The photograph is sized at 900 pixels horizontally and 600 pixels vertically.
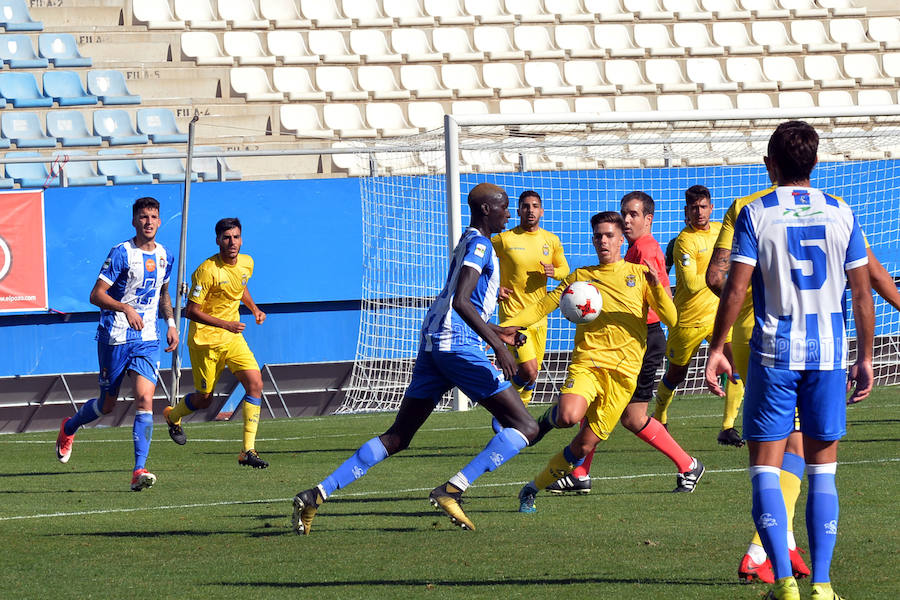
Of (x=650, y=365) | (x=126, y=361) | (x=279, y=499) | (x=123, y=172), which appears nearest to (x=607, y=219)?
(x=650, y=365)

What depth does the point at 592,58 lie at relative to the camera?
2541cm

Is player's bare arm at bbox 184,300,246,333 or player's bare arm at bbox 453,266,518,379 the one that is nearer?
player's bare arm at bbox 453,266,518,379

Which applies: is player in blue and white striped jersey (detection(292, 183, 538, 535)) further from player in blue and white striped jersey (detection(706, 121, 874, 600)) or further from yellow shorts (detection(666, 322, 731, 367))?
yellow shorts (detection(666, 322, 731, 367))

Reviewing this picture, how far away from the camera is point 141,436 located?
10078 millimetres

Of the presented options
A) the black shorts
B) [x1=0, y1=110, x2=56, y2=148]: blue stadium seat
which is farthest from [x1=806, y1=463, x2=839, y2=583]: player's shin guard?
[x1=0, y1=110, x2=56, y2=148]: blue stadium seat

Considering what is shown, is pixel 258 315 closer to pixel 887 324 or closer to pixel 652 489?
pixel 652 489

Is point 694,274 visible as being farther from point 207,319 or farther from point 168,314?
point 168,314

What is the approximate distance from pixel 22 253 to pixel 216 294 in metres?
5.70

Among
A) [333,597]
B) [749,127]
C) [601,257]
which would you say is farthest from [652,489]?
[749,127]

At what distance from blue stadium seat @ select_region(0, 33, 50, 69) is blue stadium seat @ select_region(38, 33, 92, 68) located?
6.8 inches

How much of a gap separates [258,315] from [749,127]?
12.8 meters

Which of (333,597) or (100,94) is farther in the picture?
(100,94)

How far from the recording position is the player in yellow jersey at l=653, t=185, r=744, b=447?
1128 cm

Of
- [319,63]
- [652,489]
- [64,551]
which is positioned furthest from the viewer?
[319,63]
